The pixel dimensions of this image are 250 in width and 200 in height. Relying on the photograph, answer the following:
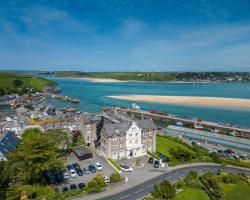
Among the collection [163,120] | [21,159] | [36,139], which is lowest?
[163,120]

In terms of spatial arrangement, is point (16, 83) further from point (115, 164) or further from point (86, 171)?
point (115, 164)

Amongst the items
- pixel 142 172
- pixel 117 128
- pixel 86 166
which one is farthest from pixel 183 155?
pixel 86 166

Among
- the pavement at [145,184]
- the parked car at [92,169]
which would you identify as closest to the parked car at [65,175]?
the parked car at [92,169]

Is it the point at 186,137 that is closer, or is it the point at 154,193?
the point at 154,193

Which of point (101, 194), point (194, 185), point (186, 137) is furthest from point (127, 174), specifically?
point (186, 137)

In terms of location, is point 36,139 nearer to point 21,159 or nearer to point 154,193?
point 21,159

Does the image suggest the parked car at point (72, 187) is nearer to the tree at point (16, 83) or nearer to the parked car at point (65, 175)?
the parked car at point (65, 175)
